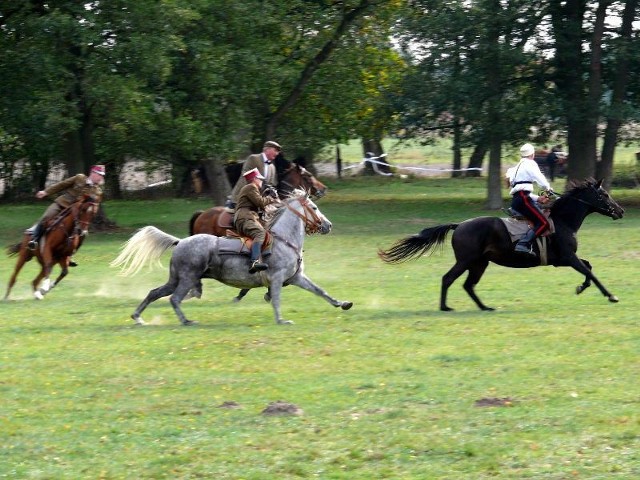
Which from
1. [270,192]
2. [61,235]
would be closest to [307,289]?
[270,192]

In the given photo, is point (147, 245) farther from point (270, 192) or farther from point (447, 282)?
point (447, 282)

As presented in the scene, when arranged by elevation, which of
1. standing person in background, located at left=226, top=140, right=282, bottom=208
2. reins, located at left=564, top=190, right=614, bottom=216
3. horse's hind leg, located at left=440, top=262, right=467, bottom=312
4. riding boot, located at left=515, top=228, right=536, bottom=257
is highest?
standing person in background, located at left=226, top=140, right=282, bottom=208

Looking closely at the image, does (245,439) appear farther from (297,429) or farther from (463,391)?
(463,391)

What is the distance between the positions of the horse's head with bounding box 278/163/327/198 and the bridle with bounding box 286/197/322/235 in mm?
1807

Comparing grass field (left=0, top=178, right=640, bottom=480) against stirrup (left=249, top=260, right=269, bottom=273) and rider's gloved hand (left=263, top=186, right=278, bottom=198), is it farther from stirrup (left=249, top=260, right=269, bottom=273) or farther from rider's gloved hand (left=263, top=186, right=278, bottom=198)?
rider's gloved hand (left=263, top=186, right=278, bottom=198)

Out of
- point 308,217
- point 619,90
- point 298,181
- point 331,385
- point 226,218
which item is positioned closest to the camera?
point 331,385

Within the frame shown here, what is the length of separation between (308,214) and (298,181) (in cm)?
302

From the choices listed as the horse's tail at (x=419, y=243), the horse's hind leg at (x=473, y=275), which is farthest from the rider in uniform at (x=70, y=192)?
the horse's hind leg at (x=473, y=275)

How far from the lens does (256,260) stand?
1591 cm

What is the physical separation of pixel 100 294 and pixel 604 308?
28.7 ft

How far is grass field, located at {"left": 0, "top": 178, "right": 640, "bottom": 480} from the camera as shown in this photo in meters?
9.44

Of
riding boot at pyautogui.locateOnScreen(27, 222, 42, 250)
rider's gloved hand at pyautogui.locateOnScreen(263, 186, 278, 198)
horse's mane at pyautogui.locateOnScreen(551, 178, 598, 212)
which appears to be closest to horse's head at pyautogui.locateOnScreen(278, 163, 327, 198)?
rider's gloved hand at pyautogui.locateOnScreen(263, 186, 278, 198)

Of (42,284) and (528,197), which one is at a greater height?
(528,197)

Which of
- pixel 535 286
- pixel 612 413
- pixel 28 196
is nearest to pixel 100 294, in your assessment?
pixel 535 286
